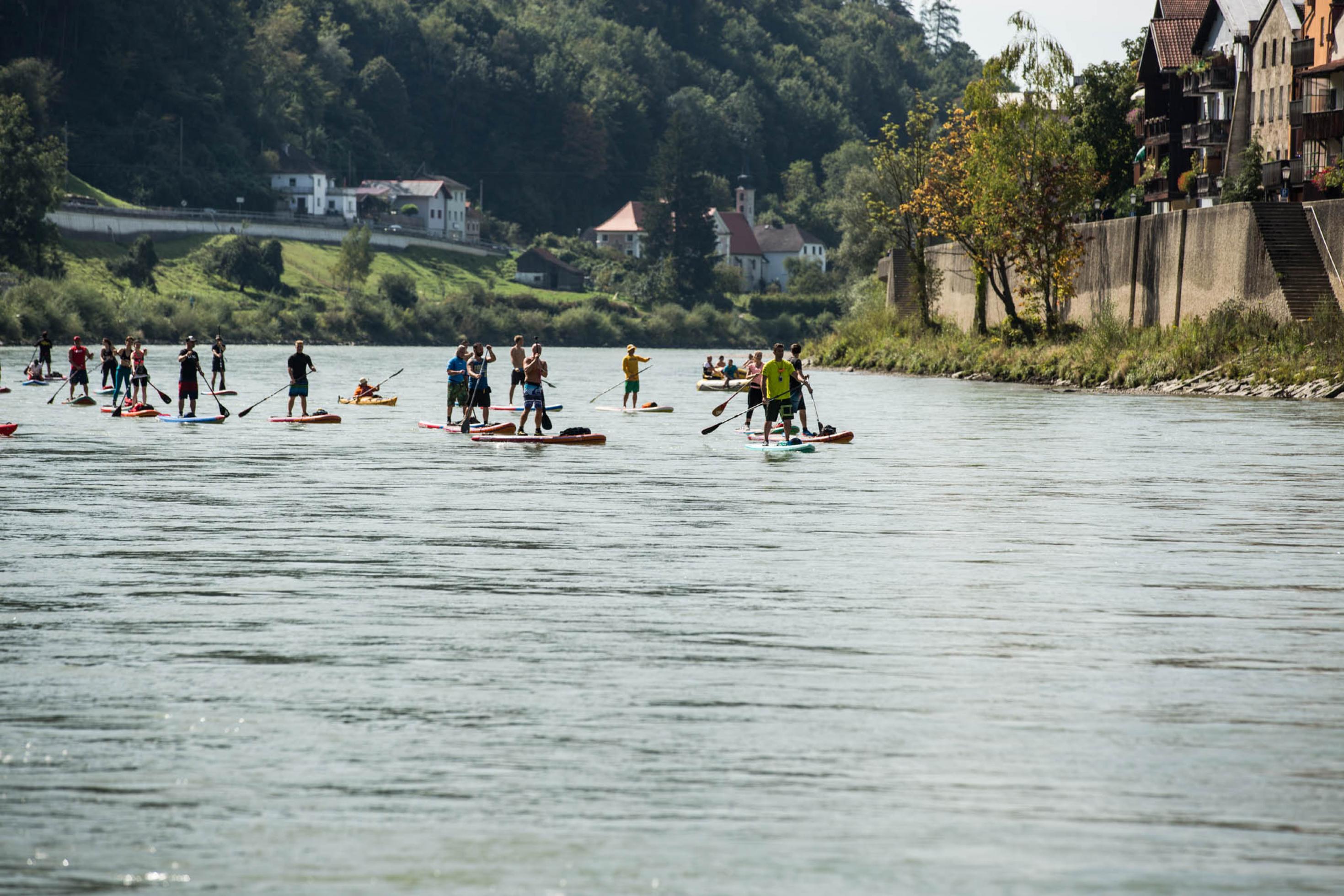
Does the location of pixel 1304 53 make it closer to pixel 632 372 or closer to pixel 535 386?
pixel 632 372

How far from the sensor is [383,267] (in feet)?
537

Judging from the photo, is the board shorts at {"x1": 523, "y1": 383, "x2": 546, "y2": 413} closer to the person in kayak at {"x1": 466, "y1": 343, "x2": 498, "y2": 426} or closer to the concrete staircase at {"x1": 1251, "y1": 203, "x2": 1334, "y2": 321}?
the person in kayak at {"x1": 466, "y1": 343, "x2": 498, "y2": 426}

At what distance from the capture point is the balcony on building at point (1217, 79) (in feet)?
267

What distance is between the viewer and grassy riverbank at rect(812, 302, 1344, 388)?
165 feet

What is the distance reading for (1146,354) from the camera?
59.2m

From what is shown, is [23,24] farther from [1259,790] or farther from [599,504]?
[1259,790]

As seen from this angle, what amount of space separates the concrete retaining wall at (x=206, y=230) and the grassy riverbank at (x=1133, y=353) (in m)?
67.1

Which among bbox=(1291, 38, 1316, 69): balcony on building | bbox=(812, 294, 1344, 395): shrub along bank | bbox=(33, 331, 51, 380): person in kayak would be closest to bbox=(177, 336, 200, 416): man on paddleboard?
Answer: bbox=(33, 331, 51, 380): person in kayak

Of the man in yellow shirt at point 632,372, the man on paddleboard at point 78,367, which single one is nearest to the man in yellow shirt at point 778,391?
the man in yellow shirt at point 632,372

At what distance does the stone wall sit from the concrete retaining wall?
79808 mm

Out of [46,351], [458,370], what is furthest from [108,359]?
[458,370]

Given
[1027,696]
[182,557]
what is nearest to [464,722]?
[1027,696]

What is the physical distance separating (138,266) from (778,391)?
356 feet

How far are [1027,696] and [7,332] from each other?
335ft
